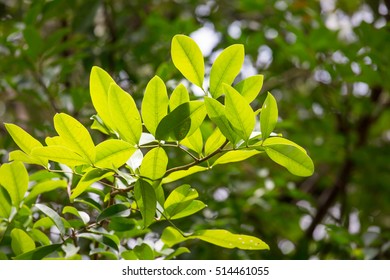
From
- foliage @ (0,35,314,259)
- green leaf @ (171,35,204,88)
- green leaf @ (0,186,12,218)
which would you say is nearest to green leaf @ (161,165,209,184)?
foliage @ (0,35,314,259)

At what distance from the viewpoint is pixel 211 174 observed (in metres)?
1.51

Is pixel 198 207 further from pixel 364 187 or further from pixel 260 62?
pixel 364 187

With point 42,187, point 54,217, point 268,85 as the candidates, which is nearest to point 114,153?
point 54,217

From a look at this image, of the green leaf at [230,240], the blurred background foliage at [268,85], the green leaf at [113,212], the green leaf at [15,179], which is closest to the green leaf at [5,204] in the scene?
the green leaf at [15,179]

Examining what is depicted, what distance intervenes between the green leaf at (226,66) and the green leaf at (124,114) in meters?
0.10

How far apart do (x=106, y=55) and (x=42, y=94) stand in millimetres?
207

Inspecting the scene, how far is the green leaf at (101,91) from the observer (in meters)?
0.65

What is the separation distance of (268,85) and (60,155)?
1.15 metres

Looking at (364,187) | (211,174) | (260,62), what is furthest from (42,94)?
(364,187)

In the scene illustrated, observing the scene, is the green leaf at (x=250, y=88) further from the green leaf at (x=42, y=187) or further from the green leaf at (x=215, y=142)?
the green leaf at (x=42, y=187)

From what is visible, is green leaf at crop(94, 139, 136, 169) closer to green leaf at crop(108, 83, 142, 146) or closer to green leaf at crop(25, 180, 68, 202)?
green leaf at crop(108, 83, 142, 146)

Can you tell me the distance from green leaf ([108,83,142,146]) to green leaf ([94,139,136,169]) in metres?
0.01
